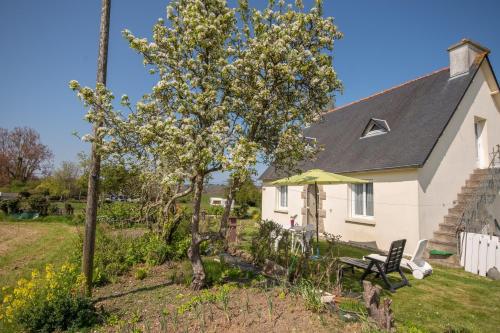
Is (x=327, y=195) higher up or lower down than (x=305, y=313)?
higher up

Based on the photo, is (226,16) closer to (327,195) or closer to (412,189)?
(412,189)

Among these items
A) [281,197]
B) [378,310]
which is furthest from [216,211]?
[378,310]

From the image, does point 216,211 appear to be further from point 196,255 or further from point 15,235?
point 196,255

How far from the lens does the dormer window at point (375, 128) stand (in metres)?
14.6

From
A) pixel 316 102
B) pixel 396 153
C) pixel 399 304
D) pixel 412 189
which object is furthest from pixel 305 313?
pixel 396 153

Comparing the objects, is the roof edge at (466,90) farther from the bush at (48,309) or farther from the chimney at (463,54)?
the bush at (48,309)

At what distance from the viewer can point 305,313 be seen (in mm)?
4391

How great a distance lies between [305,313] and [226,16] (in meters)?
4.94

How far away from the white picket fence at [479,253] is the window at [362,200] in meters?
4.01

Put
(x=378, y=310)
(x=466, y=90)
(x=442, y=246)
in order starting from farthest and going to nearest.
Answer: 1. (x=466, y=90)
2. (x=442, y=246)
3. (x=378, y=310)

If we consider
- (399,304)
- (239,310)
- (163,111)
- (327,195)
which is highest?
(163,111)

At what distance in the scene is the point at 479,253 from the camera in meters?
9.32

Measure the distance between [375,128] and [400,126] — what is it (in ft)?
5.69

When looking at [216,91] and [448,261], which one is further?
[448,261]
